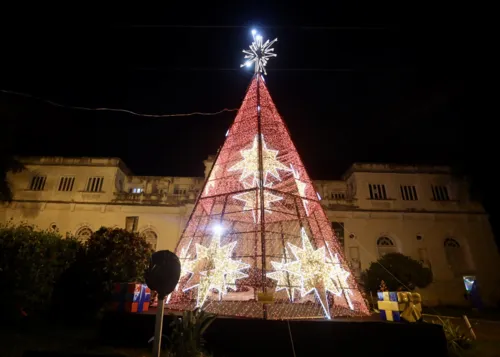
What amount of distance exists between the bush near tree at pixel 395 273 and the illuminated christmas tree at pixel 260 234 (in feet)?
31.4

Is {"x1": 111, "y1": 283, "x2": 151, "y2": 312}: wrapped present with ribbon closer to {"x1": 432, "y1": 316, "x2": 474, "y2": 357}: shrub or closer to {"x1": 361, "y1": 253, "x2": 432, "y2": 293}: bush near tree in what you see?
{"x1": 432, "y1": 316, "x2": 474, "y2": 357}: shrub

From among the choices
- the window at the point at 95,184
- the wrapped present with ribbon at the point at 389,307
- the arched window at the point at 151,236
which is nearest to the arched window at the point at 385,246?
the wrapped present with ribbon at the point at 389,307

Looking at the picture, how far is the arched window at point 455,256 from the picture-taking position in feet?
70.6

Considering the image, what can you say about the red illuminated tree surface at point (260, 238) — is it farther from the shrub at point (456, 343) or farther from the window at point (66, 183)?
the window at point (66, 183)

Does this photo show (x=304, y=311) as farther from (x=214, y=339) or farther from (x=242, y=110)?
(x=242, y=110)

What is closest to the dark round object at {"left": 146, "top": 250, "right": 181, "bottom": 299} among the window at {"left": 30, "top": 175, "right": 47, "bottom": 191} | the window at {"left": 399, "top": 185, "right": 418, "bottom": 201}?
the window at {"left": 399, "top": 185, "right": 418, "bottom": 201}

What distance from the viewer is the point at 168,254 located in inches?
179

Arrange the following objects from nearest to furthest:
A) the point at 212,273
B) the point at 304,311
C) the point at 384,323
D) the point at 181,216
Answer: the point at 384,323
the point at 212,273
the point at 304,311
the point at 181,216

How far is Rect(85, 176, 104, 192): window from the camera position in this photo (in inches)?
908

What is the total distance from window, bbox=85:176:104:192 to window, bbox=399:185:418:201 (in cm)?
2492

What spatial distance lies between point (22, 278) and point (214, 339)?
738cm

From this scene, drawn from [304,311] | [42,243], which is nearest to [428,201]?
[304,311]

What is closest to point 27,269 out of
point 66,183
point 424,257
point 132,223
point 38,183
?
point 132,223

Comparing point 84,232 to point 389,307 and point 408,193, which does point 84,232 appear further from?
point 408,193
